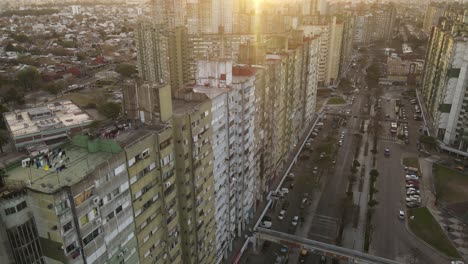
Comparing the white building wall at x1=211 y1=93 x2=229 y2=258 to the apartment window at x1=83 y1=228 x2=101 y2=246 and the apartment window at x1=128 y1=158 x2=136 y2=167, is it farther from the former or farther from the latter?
the apartment window at x1=83 y1=228 x2=101 y2=246

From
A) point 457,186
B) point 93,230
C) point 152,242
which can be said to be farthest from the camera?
point 457,186

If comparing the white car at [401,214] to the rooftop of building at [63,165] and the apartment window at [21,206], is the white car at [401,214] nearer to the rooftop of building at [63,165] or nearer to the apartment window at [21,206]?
the rooftop of building at [63,165]

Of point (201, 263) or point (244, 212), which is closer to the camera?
point (201, 263)

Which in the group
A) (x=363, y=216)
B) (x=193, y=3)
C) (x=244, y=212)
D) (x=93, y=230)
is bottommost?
(x=363, y=216)

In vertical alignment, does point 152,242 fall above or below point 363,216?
above

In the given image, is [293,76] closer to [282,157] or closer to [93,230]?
[282,157]

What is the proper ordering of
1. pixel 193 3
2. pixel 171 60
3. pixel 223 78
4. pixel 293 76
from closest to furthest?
pixel 223 78, pixel 293 76, pixel 171 60, pixel 193 3

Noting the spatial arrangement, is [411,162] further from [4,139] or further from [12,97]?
[12,97]

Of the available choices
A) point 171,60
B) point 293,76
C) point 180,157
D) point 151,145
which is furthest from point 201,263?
point 171,60
